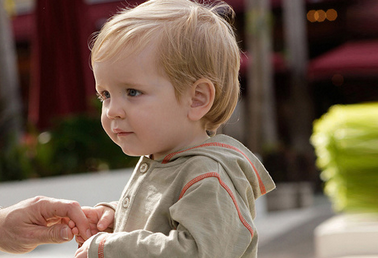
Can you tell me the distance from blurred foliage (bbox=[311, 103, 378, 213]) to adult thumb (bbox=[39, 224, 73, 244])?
116 inches

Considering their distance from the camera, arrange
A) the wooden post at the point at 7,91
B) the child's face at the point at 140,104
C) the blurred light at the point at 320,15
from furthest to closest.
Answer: the blurred light at the point at 320,15
the wooden post at the point at 7,91
the child's face at the point at 140,104

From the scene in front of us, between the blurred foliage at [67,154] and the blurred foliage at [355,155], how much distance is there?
7.72ft

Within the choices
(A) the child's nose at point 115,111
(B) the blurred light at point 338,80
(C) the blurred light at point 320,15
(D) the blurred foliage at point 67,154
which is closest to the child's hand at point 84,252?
(A) the child's nose at point 115,111

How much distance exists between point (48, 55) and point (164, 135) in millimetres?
3930

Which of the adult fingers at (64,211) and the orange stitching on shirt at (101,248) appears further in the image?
the adult fingers at (64,211)

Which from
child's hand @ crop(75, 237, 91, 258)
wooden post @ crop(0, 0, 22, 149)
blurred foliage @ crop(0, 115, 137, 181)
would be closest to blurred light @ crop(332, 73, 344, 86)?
blurred foliage @ crop(0, 115, 137, 181)

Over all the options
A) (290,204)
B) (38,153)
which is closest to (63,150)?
(38,153)

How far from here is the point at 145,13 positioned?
4.07ft

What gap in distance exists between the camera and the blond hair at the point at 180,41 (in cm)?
119

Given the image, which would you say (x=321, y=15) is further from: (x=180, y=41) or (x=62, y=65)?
(x=180, y=41)

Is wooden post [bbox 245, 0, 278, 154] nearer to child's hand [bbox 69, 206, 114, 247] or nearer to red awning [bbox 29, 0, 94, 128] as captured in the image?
red awning [bbox 29, 0, 94, 128]

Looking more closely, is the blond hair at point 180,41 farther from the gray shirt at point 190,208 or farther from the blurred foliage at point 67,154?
the blurred foliage at point 67,154

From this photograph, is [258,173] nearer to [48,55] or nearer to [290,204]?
[48,55]

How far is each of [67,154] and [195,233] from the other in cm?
481
